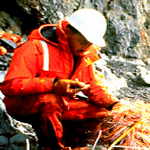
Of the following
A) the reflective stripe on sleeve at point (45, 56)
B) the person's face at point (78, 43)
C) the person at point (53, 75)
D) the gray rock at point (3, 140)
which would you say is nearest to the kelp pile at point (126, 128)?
the person at point (53, 75)

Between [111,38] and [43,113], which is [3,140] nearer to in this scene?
[43,113]

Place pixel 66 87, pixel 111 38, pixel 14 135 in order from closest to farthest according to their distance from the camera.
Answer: pixel 66 87 < pixel 14 135 < pixel 111 38

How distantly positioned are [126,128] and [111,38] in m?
5.41

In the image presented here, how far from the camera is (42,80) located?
1689 mm

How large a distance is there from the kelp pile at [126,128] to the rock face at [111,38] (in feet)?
2.68

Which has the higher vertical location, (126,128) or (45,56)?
(45,56)

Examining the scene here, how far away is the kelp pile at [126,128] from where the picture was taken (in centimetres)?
162

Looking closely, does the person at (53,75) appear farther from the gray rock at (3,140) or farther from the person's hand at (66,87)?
the gray rock at (3,140)

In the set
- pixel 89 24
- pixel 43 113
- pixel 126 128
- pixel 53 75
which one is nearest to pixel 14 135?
pixel 43 113

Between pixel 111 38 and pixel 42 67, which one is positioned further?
pixel 111 38

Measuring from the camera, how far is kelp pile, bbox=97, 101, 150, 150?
5.33 feet

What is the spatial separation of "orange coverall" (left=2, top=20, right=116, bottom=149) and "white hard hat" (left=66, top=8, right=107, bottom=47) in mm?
168

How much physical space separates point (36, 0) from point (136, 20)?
434cm

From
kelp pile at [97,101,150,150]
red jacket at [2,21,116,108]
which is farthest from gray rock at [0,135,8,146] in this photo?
kelp pile at [97,101,150,150]
